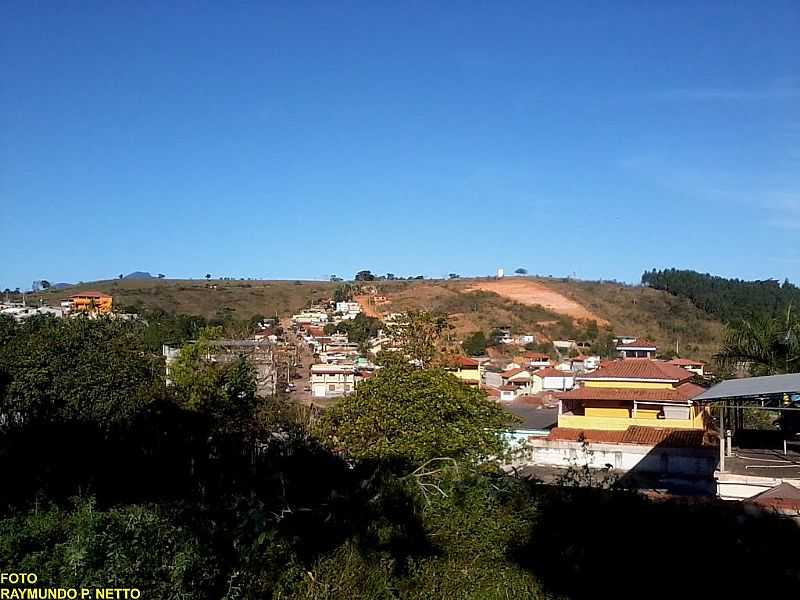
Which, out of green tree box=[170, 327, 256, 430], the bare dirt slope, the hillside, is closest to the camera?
green tree box=[170, 327, 256, 430]

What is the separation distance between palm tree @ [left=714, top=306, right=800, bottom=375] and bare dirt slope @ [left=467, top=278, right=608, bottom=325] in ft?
149

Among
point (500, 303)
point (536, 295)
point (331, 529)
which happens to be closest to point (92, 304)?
point (331, 529)

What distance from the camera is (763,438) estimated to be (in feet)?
39.2

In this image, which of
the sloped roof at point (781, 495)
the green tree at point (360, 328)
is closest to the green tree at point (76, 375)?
the sloped roof at point (781, 495)

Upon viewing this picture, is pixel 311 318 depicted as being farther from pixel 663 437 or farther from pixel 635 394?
pixel 663 437

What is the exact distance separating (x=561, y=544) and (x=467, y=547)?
626 mm

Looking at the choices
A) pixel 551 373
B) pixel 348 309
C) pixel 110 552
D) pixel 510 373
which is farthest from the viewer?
pixel 348 309

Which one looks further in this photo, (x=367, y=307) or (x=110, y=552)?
(x=367, y=307)

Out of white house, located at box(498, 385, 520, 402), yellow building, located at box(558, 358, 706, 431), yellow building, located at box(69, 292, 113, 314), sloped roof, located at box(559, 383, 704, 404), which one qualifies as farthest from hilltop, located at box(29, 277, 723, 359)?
sloped roof, located at box(559, 383, 704, 404)

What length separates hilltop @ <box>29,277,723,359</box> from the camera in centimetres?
5594

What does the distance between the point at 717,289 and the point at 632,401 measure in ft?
205

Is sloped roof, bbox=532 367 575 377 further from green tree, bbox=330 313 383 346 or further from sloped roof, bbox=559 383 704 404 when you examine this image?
sloped roof, bbox=559 383 704 404

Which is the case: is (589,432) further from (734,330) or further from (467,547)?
(467,547)

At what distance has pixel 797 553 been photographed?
456cm
